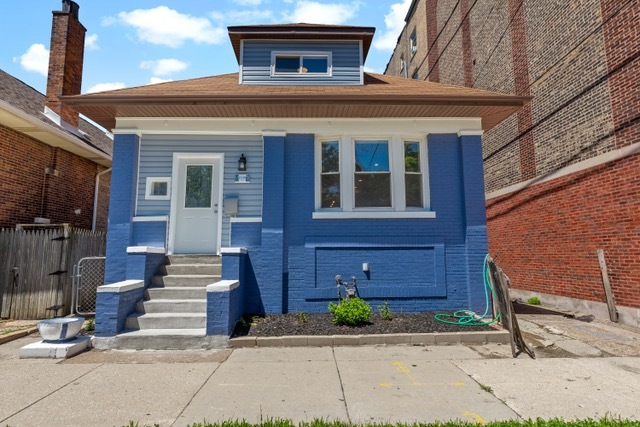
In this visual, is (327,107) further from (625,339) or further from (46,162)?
(46,162)

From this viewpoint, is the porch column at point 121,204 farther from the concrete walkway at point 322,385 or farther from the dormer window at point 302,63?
the dormer window at point 302,63

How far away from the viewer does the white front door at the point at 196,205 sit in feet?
24.0

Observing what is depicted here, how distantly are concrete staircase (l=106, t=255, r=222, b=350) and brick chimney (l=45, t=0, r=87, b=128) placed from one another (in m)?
7.40

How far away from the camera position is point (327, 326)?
238 inches

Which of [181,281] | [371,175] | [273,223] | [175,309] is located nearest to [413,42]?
[371,175]

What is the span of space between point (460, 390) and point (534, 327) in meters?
3.91

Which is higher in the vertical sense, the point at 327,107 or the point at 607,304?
the point at 327,107

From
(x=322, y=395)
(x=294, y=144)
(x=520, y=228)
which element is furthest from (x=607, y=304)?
(x=294, y=144)

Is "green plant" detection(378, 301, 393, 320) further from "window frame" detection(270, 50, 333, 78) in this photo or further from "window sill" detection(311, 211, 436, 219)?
"window frame" detection(270, 50, 333, 78)

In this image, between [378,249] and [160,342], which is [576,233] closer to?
[378,249]

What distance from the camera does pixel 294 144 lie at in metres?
7.42

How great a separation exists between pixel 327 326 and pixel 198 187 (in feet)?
13.7

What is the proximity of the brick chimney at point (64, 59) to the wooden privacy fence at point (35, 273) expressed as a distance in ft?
16.2

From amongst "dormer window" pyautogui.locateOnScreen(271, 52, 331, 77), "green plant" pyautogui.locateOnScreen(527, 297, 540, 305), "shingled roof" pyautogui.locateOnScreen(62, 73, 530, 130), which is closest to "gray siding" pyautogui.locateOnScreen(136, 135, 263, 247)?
"shingled roof" pyautogui.locateOnScreen(62, 73, 530, 130)
